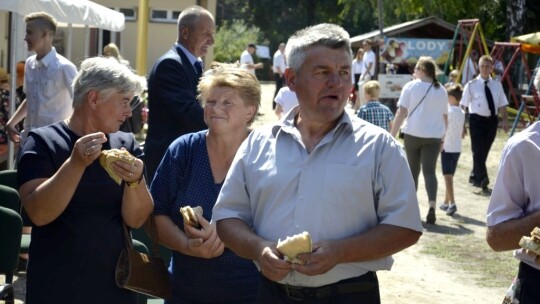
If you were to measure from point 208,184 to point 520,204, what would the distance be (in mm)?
1364

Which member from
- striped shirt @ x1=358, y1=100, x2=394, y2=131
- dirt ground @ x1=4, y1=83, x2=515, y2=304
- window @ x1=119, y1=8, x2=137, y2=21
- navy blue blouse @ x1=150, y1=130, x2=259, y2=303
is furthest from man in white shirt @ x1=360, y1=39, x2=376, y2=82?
navy blue blouse @ x1=150, y1=130, x2=259, y2=303

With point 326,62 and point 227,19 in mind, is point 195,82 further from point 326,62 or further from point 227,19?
point 227,19

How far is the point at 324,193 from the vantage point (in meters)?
3.31

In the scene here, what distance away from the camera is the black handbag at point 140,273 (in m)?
4.17

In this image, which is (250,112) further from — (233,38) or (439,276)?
(233,38)

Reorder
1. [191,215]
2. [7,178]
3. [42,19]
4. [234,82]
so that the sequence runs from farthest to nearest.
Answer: [42,19] < [7,178] < [234,82] < [191,215]

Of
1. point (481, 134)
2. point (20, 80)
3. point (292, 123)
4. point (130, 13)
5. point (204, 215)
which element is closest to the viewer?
point (292, 123)

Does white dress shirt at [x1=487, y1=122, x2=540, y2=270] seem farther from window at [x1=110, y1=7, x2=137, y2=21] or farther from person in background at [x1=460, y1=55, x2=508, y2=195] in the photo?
window at [x1=110, y1=7, x2=137, y2=21]

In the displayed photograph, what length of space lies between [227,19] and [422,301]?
65.0 metres

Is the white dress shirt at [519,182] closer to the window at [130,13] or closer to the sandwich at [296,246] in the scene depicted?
the sandwich at [296,246]

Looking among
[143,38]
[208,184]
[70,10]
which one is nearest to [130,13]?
[143,38]

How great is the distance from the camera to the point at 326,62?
11.1 feet

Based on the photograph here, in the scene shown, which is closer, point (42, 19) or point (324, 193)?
point (324, 193)

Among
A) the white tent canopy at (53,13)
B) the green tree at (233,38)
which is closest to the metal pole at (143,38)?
the white tent canopy at (53,13)
